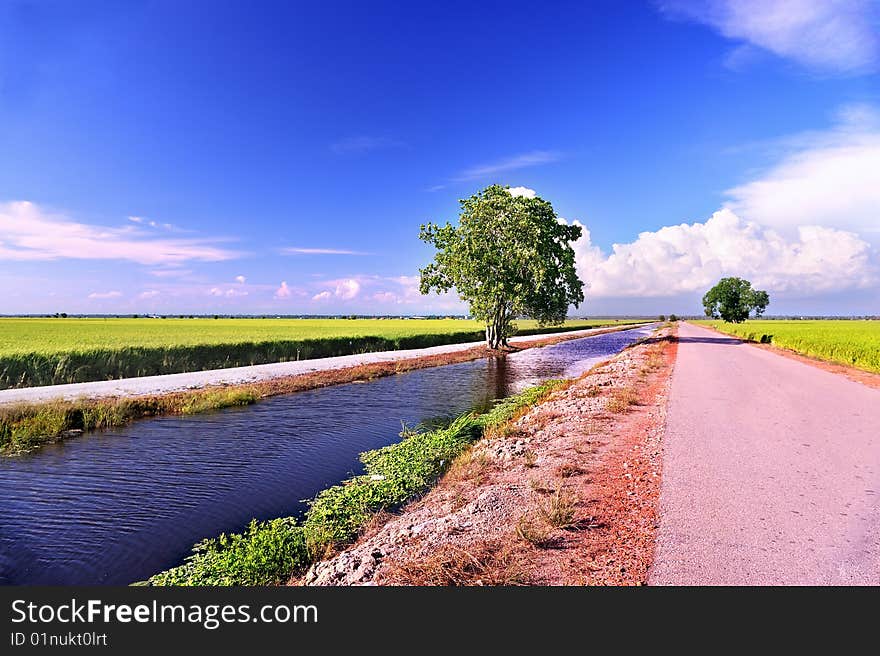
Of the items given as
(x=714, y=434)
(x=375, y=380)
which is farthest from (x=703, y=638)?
(x=375, y=380)

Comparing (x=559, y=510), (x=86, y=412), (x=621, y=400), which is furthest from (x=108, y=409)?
(x=621, y=400)

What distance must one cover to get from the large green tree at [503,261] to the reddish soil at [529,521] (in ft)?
112

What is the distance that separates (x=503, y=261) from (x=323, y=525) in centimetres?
4055

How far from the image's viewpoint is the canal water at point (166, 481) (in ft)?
24.0

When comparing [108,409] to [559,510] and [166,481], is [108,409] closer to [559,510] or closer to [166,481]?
[166,481]

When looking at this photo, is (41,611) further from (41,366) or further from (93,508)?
(41,366)

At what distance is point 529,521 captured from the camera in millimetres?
6363

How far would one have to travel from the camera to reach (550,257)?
49094 mm

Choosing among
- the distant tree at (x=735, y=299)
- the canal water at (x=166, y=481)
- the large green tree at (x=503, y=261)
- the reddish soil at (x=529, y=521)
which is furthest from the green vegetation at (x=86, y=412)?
the distant tree at (x=735, y=299)

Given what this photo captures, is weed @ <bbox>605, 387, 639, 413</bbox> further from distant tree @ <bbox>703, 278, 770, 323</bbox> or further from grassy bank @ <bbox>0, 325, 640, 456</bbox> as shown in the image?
distant tree @ <bbox>703, 278, 770, 323</bbox>

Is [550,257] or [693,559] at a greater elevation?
[550,257]

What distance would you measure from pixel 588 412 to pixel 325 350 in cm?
3046

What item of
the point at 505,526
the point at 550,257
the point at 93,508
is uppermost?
the point at 550,257

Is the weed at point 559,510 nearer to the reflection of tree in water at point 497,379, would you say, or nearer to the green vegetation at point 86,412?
the reflection of tree in water at point 497,379
